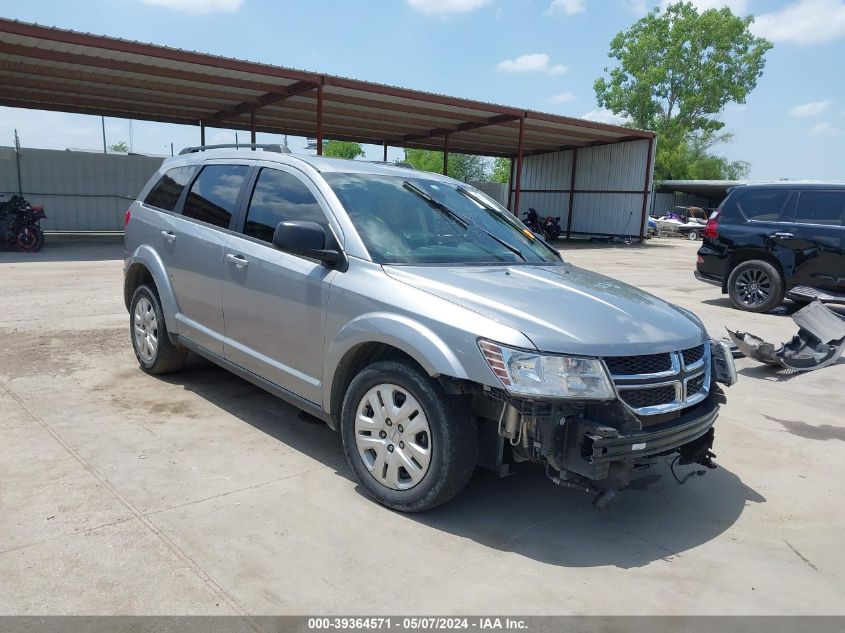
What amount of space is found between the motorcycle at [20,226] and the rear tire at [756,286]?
48.8 ft

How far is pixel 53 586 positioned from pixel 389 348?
5.80 feet

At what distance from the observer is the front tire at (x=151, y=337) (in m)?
5.11

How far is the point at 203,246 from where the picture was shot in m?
Answer: 4.54

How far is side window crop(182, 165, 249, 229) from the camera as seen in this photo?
448 centimetres

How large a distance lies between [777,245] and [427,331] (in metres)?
8.19

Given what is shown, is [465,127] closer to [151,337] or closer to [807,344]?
[807,344]

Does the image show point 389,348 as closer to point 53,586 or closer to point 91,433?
point 53,586

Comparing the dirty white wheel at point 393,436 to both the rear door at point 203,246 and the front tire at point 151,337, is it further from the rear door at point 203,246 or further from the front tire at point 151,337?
the front tire at point 151,337

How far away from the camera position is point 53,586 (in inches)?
100

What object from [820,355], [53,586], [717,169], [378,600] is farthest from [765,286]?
[717,169]

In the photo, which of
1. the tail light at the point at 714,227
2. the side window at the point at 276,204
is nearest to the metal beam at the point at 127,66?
the tail light at the point at 714,227

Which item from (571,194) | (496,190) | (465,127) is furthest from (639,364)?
(496,190)

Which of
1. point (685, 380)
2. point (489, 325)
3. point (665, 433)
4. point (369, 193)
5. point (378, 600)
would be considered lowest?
point (378, 600)

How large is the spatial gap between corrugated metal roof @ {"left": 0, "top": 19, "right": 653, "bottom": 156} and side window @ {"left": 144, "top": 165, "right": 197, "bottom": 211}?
8940 mm
